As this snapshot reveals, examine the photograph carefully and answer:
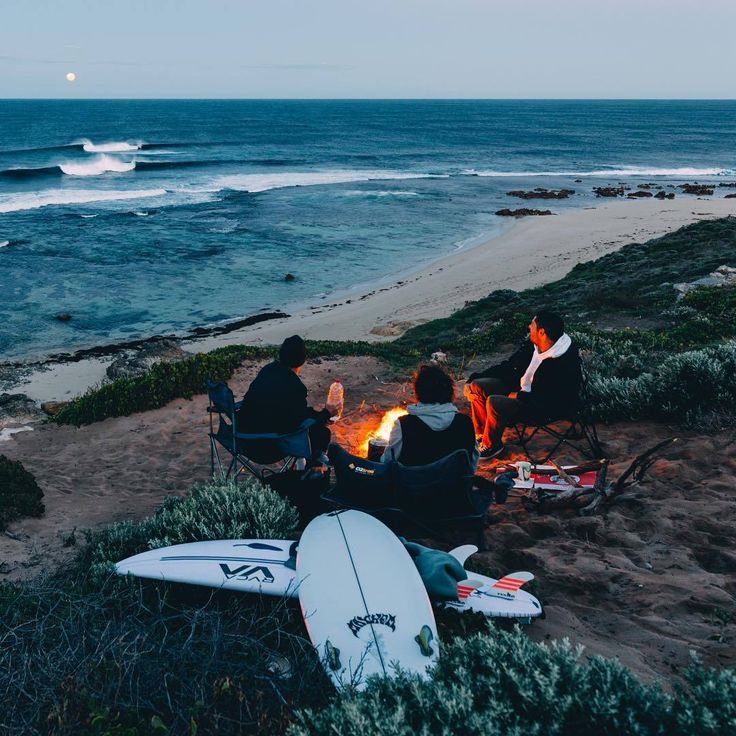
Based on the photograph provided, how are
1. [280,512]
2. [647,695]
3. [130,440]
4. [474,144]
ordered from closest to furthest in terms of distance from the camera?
[647,695] < [280,512] < [130,440] < [474,144]

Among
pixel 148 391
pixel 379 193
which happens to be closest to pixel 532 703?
pixel 148 391

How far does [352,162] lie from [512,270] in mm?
41695

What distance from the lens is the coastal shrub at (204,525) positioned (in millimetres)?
5016

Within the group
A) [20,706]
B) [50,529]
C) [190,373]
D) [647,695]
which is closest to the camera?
[647,695]

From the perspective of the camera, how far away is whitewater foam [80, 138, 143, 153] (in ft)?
220

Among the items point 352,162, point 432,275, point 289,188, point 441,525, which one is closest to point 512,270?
point 432,275

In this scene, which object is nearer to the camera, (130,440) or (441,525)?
(441,525)

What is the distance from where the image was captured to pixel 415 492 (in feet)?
16.4

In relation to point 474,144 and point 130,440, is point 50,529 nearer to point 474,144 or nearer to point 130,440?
point 130,440

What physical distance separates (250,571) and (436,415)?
194cm

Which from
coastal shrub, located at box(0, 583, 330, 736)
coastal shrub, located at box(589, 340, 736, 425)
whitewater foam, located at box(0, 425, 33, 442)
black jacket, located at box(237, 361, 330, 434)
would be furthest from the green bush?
whitewater foam, located at box(0, 425, 33, 442)

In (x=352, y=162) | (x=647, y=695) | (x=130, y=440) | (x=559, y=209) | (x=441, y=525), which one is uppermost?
(x=352, y=162)

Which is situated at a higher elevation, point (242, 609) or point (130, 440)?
point (242, 609)

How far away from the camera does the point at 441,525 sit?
535 centimetres
